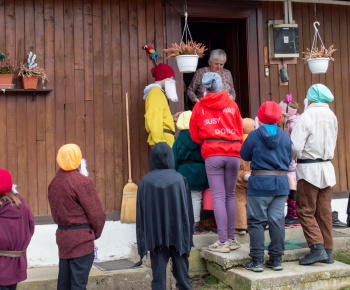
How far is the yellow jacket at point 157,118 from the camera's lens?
6.54m

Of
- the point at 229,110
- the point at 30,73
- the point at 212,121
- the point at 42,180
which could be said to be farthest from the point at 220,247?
the point at 30,73

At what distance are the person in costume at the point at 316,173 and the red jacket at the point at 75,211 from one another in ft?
7.00

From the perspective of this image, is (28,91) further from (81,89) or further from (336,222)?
(336,222)

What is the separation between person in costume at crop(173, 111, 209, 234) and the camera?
6191 mm

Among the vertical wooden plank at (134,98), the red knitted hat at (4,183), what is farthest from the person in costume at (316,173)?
the red knitted hat at (4,183)

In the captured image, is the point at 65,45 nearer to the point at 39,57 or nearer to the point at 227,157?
the point at 39,57

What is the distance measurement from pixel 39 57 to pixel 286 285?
395 centimetres

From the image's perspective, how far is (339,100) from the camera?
25.9 ft

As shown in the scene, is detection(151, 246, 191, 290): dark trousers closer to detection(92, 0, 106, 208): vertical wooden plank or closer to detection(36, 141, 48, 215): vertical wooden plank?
detection(92, 0, 106, 208): vertical wooden plank

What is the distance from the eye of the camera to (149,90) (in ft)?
22.2

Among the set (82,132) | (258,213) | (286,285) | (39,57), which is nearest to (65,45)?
(39,57)

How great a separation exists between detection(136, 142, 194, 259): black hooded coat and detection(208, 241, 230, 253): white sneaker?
0.98 meters

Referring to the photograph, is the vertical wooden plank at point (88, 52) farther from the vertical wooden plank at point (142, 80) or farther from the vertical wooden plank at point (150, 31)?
the vertical wooden plank at point (150, 31)

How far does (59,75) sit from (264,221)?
3.18 metres
